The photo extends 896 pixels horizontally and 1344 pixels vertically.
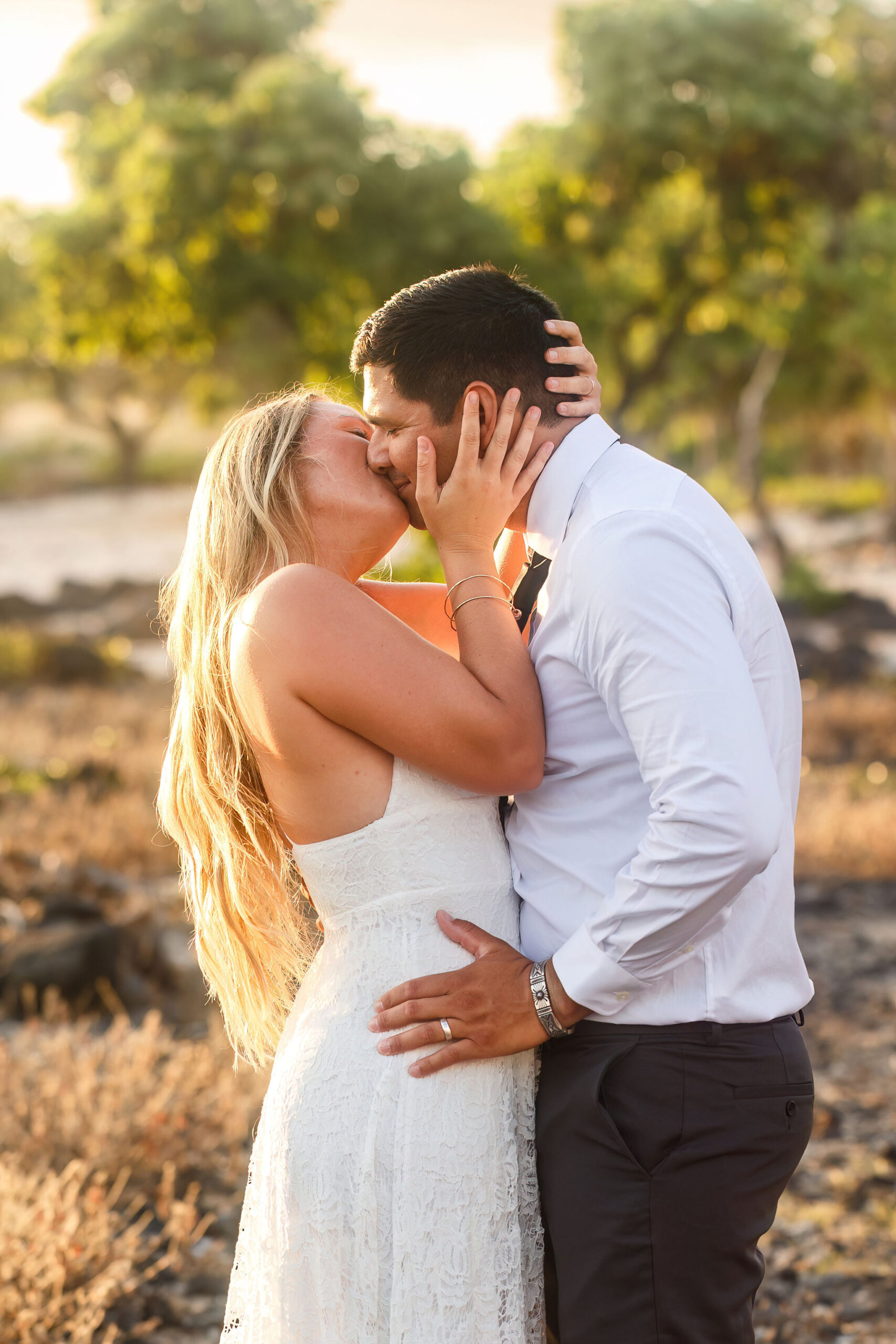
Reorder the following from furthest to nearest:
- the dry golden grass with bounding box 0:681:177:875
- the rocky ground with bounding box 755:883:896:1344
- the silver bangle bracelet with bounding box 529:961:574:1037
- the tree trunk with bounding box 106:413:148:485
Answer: the tree trunk with bounding box 106:413:148:485, the dry golden grass with bounding box 0:681:177:875, the rocky ground with bounding box 755:883:896:1344, the silver bangle bracelet with bounding box 529:961:574:1037

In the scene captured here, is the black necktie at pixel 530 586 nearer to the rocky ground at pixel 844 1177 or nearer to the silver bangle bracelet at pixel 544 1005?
the silver bangle bracelet at pixel 544 1005

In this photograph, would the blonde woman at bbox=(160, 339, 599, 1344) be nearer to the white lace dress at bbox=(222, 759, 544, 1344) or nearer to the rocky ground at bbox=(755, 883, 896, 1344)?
the white lace dress at bbox=(222, 759, 544, 1344)

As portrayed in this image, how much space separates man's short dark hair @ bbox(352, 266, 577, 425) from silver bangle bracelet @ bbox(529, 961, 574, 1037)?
1.02 metres

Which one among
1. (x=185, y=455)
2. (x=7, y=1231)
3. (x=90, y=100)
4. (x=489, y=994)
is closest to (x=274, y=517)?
(x=489, y=994)

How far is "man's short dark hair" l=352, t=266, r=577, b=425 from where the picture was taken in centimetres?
208

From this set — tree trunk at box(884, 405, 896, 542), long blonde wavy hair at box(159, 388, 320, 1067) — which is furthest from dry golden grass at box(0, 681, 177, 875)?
tree trunk at box(884, 405, 896, 542)

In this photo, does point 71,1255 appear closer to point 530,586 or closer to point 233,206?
point 530,586

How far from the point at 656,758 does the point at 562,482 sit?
0.58 m

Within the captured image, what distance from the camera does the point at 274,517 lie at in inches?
88.7

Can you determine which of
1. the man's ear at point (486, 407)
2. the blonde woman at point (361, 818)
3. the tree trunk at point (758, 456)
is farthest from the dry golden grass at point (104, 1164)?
the tree trunk at point (758, 456)

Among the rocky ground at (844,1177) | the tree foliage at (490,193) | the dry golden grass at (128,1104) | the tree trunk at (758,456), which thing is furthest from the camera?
the tree trunk at (758,456)

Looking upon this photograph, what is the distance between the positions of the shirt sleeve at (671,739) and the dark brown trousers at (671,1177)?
0.18 m

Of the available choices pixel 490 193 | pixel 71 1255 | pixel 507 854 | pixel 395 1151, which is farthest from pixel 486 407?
pixel 490 193

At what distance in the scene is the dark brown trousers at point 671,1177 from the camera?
191 centimetres
